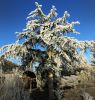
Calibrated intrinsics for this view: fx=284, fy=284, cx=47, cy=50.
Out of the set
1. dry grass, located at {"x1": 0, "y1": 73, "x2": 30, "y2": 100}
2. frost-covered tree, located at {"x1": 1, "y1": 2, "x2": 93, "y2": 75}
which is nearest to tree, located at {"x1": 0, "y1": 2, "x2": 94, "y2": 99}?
frost-covered tree, located at {"x1": 1, "y1": 2, "x2": 93, "y2": 75}

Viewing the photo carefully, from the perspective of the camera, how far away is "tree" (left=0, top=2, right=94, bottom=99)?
20.9 metres

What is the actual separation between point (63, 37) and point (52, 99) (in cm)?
457

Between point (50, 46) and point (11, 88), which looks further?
point (50, 46)

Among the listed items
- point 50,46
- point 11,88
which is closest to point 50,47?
point 50,46

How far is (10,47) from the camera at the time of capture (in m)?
21.2

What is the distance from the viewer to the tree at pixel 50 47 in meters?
20.9

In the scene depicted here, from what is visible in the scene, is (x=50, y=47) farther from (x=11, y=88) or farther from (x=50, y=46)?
(x=11, y=88)

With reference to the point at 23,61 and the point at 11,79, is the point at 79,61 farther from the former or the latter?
the point at 11,79

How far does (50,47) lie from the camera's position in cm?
2119

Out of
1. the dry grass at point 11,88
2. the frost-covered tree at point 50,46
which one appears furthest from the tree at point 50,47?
the dry grass at point 11,88

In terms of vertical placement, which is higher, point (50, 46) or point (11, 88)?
point (50, 46)

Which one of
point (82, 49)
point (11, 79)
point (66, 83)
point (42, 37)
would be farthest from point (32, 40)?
point (11, 79)

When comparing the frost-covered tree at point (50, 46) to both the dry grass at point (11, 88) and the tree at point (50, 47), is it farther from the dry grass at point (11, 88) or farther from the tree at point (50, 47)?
the dry grass at point (11, 88)

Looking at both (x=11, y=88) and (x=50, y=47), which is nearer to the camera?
(x=11, y=88)
